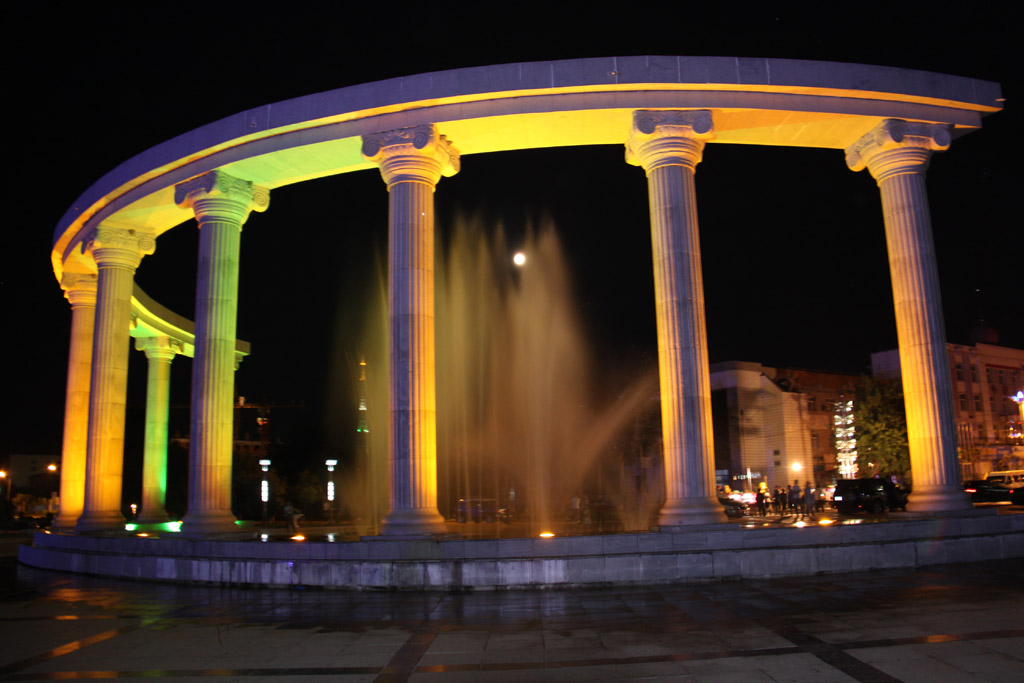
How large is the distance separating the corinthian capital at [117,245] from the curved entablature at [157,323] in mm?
6384

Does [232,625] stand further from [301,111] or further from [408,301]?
[301,111]

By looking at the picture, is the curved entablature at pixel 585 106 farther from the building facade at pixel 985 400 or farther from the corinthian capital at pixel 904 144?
the building facade at pixel 985 400

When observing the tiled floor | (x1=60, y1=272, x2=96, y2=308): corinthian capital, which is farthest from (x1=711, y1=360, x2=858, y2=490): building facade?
the tiled floor

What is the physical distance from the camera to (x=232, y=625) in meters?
16.6

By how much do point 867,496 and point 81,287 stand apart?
41.7 meters

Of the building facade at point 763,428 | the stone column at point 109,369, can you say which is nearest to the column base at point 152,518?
the stone column at point 109,369

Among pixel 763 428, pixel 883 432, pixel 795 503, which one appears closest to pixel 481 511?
pixel 795 503

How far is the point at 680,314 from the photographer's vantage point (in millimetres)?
24672

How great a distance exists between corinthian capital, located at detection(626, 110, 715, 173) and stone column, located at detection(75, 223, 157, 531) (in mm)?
22963

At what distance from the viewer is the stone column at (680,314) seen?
23.9 m

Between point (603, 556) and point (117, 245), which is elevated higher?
point (117, 245)

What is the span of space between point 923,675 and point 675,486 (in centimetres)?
1317

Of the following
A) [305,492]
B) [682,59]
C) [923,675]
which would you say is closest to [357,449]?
[305,492]

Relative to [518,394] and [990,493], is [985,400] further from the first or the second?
[518,394]
